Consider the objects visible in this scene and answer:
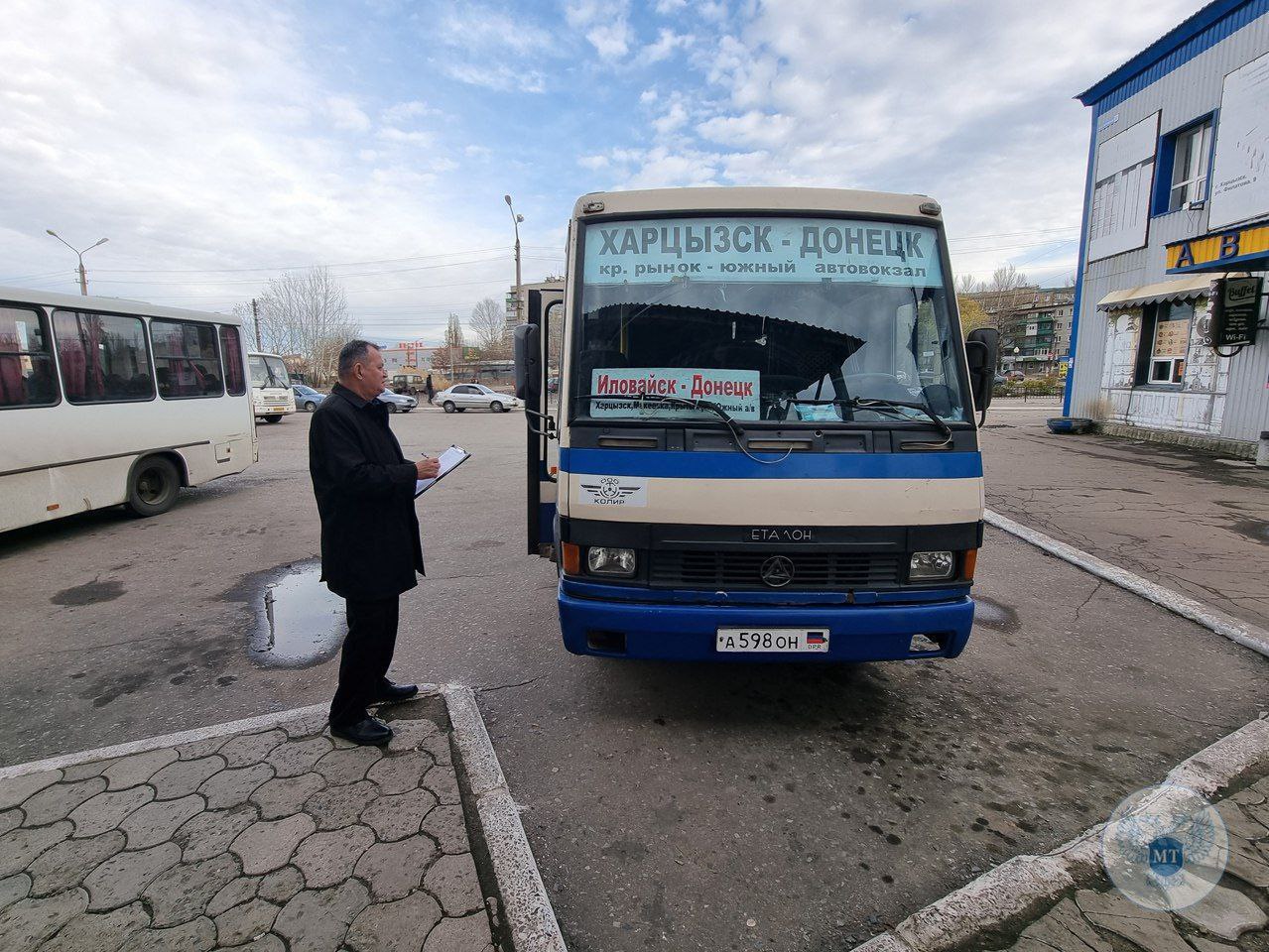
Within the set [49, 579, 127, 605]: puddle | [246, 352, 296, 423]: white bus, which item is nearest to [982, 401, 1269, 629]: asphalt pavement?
[49, 579, 127, 605]: puddle

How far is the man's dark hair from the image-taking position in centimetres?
305

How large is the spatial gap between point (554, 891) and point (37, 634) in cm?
473

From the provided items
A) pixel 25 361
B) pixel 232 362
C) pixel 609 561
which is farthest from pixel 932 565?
pixel 232 362

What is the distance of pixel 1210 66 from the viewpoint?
12.7 m

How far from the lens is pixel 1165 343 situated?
47.3 feet

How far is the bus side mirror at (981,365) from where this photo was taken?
11.3ft

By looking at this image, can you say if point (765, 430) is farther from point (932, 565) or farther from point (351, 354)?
point (351, 354)

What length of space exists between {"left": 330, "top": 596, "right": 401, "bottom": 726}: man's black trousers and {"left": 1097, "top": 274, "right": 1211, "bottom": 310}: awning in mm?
16119

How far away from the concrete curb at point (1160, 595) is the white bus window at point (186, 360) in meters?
10.8

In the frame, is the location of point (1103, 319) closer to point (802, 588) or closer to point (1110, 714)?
point (1110, 714)

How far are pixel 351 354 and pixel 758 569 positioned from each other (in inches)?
86.5

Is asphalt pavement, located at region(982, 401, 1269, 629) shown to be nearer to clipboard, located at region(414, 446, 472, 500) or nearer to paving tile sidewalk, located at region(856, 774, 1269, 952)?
paving tile sidewalk, located at region(856, 774, 1269, 952)

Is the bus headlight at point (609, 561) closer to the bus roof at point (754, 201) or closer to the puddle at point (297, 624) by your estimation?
the bus roof at point (754, 201)

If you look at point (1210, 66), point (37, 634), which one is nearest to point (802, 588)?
point (37, 634)
